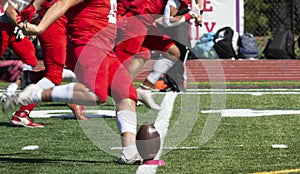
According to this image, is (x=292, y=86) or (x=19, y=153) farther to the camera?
(x=292, y=86)

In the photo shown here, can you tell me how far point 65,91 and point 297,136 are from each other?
2.35 meters

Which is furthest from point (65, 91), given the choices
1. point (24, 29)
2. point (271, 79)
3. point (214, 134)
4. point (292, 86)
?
point (271, 79)

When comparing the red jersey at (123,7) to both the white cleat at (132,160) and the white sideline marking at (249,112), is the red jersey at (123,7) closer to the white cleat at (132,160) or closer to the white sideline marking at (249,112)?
the white sideline marking at (249,112)

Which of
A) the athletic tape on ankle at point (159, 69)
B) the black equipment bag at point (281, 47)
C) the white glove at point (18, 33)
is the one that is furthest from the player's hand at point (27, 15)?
the black equipment bag at point (281, 47)

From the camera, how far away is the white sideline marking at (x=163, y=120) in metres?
5.76

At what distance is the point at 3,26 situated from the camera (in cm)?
880

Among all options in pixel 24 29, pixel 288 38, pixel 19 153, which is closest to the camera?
pixel 24 29

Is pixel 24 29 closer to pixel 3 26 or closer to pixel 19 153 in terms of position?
A: pixel 19 153

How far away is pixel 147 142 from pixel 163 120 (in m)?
2.84

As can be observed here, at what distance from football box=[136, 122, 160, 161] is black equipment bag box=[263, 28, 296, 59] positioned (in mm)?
9878

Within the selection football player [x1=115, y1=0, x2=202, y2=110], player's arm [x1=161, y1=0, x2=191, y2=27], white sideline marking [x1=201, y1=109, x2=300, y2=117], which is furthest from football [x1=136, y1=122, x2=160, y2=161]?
player's arm [x1=161, y1=0, x2=191, y2=27]

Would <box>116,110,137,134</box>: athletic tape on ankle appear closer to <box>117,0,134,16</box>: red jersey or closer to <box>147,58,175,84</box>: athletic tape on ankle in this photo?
<box>117,0,134,16</box>: red jersey

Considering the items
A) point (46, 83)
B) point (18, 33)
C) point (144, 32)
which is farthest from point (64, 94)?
point (144, 32)

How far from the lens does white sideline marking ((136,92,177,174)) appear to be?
227 inches
